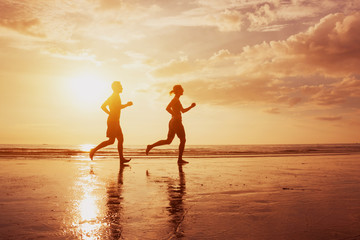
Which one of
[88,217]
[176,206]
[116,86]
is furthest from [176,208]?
[116,86]

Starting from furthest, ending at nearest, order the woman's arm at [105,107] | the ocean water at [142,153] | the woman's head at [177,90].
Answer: the ocean water at [142,153] → the woman's head at [177,90] → the woman's arm at [105,107]

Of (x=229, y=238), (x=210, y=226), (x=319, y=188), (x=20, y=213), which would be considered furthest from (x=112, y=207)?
(x=319, y=188)

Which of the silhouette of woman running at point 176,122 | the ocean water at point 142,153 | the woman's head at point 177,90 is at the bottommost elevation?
the ocean water at point 142,153

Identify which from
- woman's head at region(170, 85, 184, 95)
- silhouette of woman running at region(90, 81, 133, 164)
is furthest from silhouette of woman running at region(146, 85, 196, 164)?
silhouette of woman running at region(90, 81, 133, 164)

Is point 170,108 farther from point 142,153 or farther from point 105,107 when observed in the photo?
point 142,153

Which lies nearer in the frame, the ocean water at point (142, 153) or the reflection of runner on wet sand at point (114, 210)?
the reflection of runner on wet sand at point (114, 210)

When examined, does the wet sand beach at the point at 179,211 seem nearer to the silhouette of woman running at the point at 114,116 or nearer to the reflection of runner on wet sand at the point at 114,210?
the reflection of runner on wet sand at the point at 114,210

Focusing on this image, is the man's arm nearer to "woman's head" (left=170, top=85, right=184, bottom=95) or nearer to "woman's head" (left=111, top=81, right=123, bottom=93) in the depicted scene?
"woman's head" (left=170, top=85, right=184, bottom=95)

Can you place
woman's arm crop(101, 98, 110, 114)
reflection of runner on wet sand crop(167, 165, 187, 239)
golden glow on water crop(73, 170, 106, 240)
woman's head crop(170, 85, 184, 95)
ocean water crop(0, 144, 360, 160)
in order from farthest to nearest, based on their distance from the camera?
ocean water crop(0, 144, 360, 160), woman's head crop(170, 85, 184, 95), woman's arm crop(101, 98, 110, 114), reflection of runner on wet sand crop(167, 165, 187, 239), golden glow on water crop(73, 170, 106, 240)

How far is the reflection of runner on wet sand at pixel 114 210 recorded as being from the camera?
2527mm

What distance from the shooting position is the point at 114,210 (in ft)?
10.8

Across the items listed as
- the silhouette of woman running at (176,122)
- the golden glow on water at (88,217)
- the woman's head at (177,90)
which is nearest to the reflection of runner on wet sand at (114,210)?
the golden glow on water at (88,217)

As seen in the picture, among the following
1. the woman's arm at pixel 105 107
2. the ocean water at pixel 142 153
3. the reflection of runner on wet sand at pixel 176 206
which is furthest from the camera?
the ocean water at pixel 142 153

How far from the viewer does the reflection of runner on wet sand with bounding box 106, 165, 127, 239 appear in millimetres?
2527
